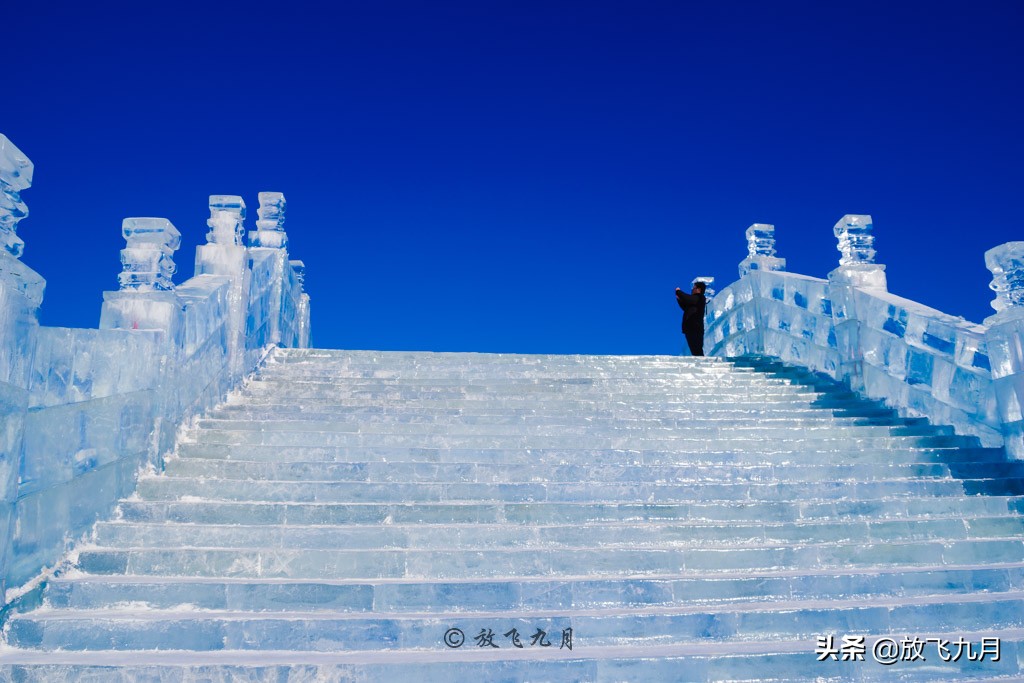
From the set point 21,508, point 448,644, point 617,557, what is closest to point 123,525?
point 21,508

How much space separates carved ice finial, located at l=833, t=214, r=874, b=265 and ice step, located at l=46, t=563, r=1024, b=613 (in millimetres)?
4841

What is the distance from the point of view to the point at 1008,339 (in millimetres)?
5793

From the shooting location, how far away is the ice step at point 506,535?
4164mm

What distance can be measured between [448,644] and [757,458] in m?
2.88

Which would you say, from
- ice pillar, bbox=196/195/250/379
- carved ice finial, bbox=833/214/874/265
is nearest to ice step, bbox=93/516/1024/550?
ice pillar, bbox=196/195/250/379

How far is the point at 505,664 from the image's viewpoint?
3.29 metres

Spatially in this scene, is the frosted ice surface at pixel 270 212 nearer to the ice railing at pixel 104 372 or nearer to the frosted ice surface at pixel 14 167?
the ice railing at pixel 104 372

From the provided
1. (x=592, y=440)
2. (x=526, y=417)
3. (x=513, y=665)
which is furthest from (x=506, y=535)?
(x=526, y=417)

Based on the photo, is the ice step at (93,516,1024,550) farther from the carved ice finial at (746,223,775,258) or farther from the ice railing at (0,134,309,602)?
the carved ice finial at (746,223,775,258)

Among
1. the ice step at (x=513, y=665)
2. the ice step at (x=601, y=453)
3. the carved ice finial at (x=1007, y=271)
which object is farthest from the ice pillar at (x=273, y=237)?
the carved ice finial at (x=1007, y=271)

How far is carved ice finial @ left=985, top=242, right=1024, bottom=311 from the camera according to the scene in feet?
18.8

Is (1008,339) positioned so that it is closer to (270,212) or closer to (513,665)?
(513,665)

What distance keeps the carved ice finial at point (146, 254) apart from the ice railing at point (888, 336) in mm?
6116

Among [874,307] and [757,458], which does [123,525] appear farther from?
[874,307]
